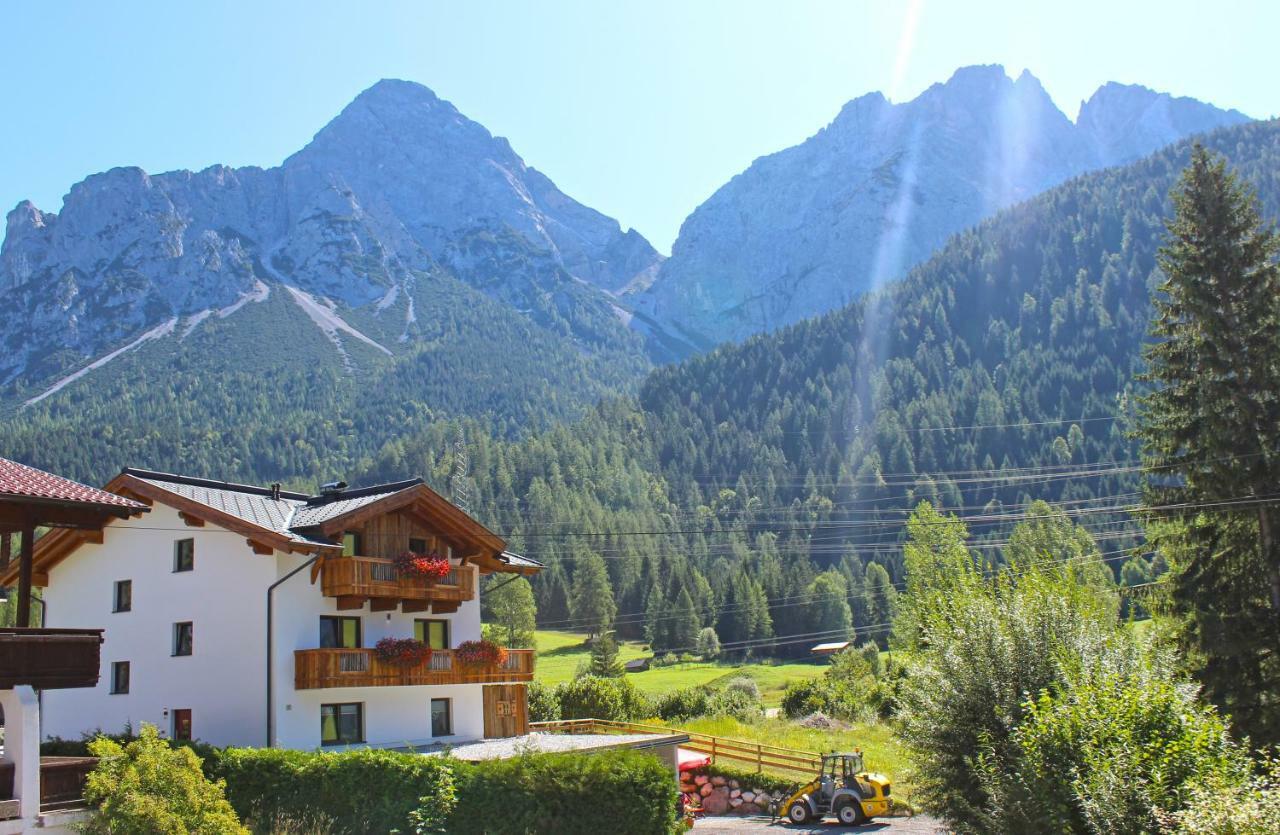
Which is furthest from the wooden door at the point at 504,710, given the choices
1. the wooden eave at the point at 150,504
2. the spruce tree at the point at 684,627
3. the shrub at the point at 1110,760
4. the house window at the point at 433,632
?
the spruce tree at the point at 684,627

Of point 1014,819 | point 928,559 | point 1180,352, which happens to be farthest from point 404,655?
point 928,559

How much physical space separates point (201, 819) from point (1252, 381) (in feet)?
95.3

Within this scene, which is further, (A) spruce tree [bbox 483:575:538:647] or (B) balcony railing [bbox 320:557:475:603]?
(A) spruce tree [bbox 483:575:538:647]

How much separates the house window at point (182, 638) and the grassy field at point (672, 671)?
49.4 metres

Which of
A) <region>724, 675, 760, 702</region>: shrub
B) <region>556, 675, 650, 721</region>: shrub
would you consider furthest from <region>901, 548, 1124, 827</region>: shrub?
<region>724, 675, 760, 702</region>: shrub

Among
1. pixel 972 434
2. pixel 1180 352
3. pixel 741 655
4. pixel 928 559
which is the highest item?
pixel 972 434

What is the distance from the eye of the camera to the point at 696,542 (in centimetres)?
16050

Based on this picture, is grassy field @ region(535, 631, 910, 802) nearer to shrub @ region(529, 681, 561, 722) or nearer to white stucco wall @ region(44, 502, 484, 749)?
shrub @ region(529, 681, 561, 722)

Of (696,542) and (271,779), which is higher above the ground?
(696,542)

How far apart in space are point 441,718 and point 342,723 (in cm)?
409

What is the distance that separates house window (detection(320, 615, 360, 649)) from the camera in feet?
106

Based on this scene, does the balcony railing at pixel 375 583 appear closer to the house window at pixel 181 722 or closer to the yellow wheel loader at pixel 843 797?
the house window at pixel 181 722

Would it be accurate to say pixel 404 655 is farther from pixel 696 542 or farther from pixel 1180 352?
pixel 696 542

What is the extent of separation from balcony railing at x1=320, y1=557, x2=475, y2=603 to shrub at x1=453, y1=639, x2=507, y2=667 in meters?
1.79
